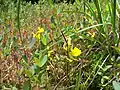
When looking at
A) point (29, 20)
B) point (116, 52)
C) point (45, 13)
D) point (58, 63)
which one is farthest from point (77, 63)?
point (45, 13)

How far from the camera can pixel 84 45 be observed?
91.1 inches

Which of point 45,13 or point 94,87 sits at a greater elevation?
point 45,13

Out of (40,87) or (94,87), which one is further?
(94,87)

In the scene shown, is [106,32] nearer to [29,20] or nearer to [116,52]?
[116,52]

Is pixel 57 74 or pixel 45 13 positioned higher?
pixel 45 13

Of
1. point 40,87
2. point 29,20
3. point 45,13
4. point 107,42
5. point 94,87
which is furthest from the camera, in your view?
point 45,13

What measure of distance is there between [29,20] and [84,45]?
1714mm

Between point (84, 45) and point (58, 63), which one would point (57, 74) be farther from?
point (84, 45)

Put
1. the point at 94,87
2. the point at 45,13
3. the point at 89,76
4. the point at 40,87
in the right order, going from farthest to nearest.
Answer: the point at 45,13 → the point at 94,87 → the point at 89,76 → the point at 40,87

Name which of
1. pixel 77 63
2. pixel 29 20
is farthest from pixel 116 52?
pixel 29 20

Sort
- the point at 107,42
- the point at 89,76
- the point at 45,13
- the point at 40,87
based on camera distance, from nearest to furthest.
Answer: the point at 40,87 < the point at 89,76 < the point at 107,42 < the point at 45,13

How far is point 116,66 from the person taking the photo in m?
1.89

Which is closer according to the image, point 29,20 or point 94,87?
point 94,87

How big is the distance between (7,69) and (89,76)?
18.5 inches
